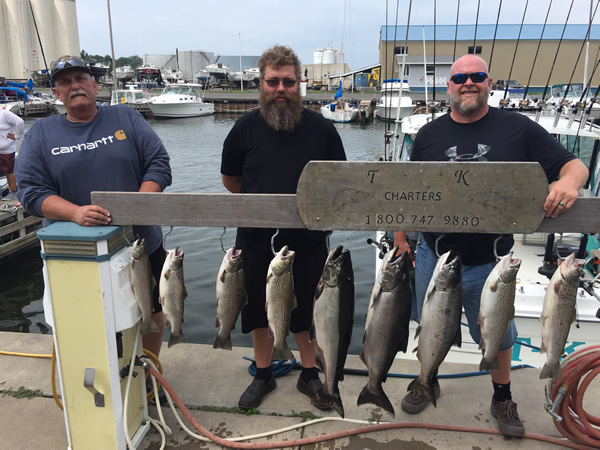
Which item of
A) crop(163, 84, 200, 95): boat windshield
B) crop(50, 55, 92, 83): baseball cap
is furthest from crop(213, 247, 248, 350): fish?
crop(163, 84, 200, 95): boat windshield

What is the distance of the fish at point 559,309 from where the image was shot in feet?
7.13

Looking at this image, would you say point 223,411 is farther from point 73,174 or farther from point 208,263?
point 208,263

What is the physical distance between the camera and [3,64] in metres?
68.8

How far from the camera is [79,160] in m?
2.76

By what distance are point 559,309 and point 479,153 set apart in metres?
1.00

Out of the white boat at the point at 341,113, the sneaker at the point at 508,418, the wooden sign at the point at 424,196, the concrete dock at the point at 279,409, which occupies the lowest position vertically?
the white boat at the point at 341,113

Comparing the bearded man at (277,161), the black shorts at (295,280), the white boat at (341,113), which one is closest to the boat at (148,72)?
the white boat at (341,113)

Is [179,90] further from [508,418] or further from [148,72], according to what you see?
[508,418]

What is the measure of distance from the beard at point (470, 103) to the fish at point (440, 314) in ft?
3.34

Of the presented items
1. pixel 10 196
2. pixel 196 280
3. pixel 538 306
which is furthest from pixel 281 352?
pixel 10 196

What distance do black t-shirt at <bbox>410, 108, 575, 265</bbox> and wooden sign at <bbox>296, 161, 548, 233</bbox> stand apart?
0.56 metres

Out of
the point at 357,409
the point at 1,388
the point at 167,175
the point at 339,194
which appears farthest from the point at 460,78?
the point at 1,388

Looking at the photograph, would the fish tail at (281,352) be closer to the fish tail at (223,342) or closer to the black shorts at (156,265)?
the fish tail at (223,342)

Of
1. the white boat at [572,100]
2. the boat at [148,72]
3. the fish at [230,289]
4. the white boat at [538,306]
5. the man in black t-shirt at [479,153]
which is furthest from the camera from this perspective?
the boat at [148,72]
